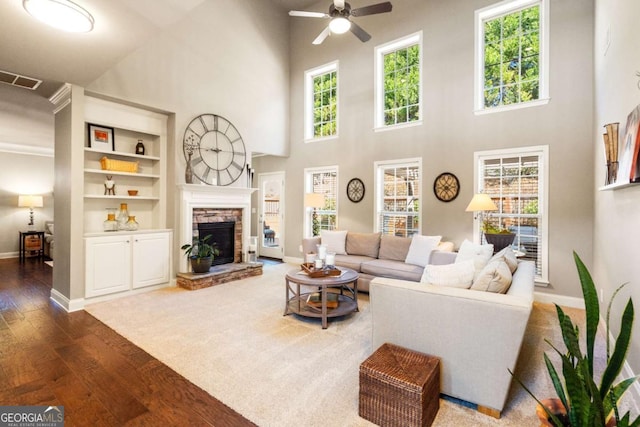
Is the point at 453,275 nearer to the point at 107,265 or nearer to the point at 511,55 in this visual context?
the point at 511,55

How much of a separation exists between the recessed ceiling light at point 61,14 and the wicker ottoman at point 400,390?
10.3 ft

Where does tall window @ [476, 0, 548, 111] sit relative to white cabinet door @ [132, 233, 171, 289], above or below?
above

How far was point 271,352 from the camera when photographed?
2.78m

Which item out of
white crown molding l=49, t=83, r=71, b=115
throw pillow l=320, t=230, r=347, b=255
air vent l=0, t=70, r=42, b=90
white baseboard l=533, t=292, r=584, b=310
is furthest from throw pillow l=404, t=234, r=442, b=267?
air vent l=0, t=70, r=42, b=90

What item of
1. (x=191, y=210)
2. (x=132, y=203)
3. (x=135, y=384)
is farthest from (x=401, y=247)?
(x=132, y=203)

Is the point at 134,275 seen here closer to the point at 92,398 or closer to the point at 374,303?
the point at 92,398

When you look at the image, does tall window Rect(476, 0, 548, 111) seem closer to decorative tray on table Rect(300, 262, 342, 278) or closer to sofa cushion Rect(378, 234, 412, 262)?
sofa cushion Rect(378, 234, 412, 262)

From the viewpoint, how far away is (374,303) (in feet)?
7.39

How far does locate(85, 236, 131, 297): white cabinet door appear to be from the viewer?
4.12 metres

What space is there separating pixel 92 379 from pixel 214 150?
4119 millimetres

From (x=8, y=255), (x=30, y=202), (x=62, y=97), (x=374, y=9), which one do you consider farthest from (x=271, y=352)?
(x=8, y=255)

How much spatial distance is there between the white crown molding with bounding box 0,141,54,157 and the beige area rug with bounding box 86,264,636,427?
6.58 metres

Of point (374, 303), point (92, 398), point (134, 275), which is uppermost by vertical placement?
point (374, 303)

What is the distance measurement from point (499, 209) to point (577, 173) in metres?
1.06
